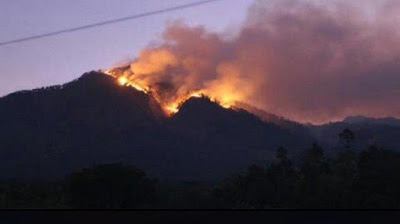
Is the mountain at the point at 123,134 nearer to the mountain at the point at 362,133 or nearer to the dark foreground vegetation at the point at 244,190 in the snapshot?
the mountain at the point at 362,133

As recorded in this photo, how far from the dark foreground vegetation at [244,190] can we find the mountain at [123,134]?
25.9 ft

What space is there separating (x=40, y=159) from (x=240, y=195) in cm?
2074

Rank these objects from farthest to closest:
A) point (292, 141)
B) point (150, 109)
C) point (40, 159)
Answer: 1. point (150, 109)
2. point (292, 141)
3. point (40, 159)

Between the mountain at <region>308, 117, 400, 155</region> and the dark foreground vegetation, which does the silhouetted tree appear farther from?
the mountain at <region>308, 117, 400, 155</region>

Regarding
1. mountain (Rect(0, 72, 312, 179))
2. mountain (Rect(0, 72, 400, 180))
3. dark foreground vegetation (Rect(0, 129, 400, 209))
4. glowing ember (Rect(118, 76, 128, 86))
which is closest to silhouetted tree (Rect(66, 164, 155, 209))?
dark foreground vegetation (Rect(0, 129, 400, 209))

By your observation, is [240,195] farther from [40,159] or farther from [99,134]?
[99,134]

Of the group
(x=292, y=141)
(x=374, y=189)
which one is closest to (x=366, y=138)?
(x=292, y=141)

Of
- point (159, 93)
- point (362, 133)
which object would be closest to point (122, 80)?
point (159, 93)

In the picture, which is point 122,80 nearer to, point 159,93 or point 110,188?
point 159,93

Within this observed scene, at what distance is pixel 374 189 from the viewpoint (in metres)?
20.6

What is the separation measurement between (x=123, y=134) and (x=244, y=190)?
2989 centimetres

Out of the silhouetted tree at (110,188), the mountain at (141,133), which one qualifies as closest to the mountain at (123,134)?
the mountain at (141,133)

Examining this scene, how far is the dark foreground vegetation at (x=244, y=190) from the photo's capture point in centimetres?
1927

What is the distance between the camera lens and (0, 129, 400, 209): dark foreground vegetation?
1927cm
